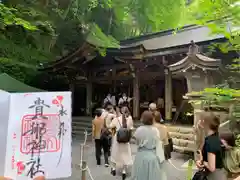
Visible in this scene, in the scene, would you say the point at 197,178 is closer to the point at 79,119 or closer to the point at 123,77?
the point at 123,77

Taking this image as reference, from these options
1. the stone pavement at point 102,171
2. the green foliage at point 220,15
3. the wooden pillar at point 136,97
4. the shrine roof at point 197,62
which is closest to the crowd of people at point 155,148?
the stone pavement at point 102,171

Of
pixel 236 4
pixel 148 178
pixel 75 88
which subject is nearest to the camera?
pixel 236 4

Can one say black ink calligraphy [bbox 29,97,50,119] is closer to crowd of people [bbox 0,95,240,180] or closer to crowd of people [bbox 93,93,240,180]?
crowd of people [bbox 0,95,240,180]

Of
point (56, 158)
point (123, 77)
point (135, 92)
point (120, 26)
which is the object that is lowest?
point (56, 158)

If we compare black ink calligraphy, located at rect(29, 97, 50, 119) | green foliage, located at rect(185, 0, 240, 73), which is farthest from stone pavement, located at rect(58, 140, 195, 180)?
green foliage, located at rect(185, 0, 240, 73)

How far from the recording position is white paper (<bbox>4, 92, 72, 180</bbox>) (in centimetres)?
221

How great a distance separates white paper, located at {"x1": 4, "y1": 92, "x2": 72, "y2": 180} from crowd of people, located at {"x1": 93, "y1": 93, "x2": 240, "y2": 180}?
149 centimetres

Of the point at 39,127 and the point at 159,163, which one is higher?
the point at 39,127

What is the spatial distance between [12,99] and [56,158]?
0.69 metres

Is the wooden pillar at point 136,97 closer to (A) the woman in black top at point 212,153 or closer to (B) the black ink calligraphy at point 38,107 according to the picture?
(A) the woman in black top at point 212,153

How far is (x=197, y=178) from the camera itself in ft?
9.27

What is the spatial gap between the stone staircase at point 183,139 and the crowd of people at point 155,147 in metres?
2.75

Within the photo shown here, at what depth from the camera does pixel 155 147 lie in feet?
12.7

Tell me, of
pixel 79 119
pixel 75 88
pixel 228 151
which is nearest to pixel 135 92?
pixel 79 119
